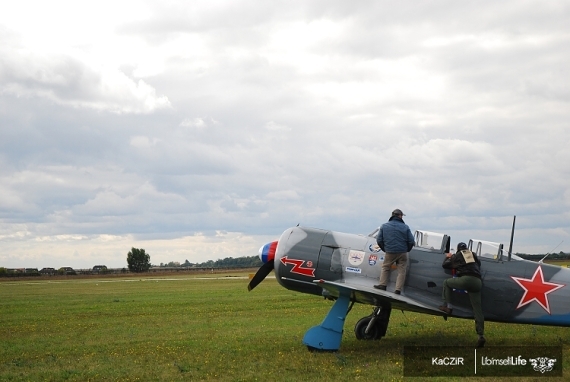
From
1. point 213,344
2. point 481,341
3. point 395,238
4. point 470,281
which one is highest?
point 395,238

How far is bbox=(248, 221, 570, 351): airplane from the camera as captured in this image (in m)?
10.2

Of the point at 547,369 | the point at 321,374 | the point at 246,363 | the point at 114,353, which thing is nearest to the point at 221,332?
the point at 114,353

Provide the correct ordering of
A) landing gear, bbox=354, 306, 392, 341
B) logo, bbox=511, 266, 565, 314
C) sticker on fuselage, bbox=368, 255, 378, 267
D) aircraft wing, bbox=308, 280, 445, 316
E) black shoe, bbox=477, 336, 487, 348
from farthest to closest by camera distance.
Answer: landing gear, bbox=354, 306, 392, 341
sticker on fuselage, bbox=368, 255, 378, 267
logo, bbox=511, 266, 565, 314
black shoe, bbox=477, 336, 487, 348
aircraft wing, bbox=308, 280, 445, 316

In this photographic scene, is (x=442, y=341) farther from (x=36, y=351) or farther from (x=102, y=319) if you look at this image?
(x=102, y=319)

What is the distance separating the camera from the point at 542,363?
28.6 ft

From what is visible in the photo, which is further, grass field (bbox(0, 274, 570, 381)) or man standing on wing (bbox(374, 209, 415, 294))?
man standing on wing (bbox(374, 209, 415, 294))

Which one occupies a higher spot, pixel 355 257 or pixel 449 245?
pixel 449 245

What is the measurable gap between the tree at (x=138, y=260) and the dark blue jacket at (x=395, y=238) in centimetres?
10918

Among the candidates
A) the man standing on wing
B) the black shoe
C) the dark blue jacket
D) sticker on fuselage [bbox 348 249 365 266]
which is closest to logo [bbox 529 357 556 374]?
the black shoe

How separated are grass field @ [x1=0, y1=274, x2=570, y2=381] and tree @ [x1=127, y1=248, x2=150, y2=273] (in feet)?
322

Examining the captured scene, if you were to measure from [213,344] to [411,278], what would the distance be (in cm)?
413

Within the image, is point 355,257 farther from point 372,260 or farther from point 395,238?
point 395,238

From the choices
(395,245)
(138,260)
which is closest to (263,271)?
(395,245)

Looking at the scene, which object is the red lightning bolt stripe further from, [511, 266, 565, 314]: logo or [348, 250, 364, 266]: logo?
[511, 266, 565, 314]: logo
